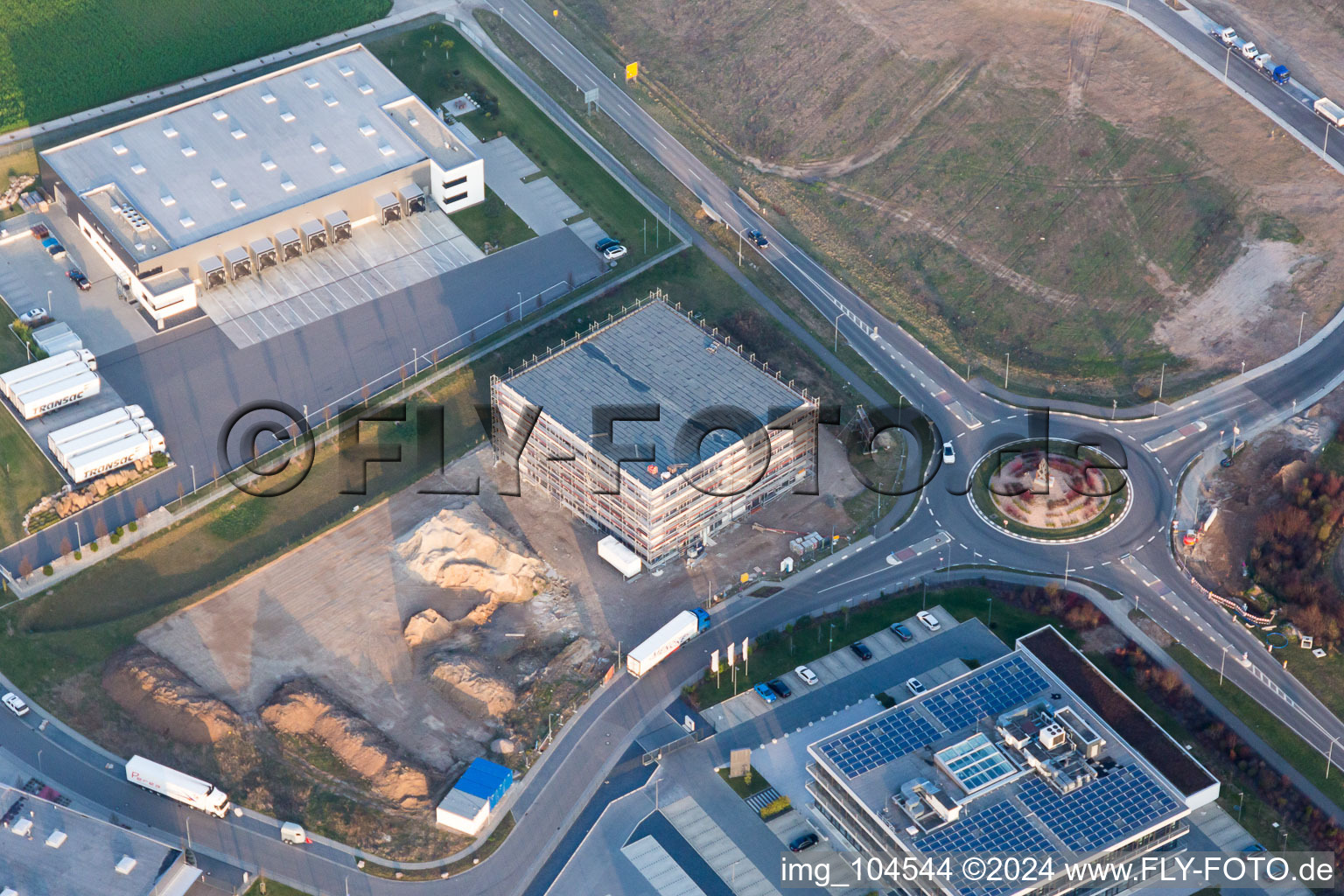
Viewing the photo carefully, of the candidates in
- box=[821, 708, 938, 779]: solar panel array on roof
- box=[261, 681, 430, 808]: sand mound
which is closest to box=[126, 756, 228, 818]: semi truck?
box=[261, 681, 430, 808]: sand mound

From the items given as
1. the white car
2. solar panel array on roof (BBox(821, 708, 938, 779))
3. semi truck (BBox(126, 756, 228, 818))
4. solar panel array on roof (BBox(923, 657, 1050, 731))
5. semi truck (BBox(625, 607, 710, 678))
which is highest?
solar panel array on roof (BBox(923, 657, 1050, 731))

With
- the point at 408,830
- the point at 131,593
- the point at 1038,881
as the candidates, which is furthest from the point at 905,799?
the point at 131,593

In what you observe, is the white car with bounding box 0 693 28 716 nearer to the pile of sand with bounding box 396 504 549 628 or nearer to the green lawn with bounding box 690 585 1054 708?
the pile of sand with bounding box 396 504 549 628

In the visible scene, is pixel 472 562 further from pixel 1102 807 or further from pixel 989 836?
pixel 1102 807

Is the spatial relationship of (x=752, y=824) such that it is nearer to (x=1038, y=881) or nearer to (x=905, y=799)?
(x=905, y=799)

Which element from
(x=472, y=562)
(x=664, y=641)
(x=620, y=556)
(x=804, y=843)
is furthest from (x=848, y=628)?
(x=472, y=562)

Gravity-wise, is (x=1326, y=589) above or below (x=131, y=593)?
above

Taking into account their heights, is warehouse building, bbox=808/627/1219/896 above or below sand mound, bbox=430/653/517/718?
above
